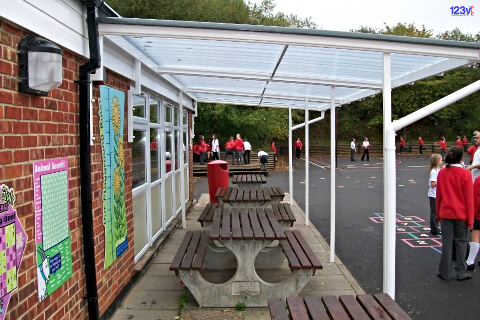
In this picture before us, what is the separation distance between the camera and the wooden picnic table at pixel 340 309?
2854mm

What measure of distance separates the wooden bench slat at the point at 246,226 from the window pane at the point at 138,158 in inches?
55.1

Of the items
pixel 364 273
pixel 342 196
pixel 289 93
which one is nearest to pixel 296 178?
pixel 342 196

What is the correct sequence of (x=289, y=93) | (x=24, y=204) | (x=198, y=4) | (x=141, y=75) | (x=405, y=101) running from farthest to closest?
(x=405, y=101), (x=198, y=4), (x=289, y=93), (x=141, y=75), (x=24, y=204)

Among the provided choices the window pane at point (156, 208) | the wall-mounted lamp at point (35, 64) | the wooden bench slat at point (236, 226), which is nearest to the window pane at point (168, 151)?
the window pane at point (156, 208)

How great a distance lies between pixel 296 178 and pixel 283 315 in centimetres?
1674

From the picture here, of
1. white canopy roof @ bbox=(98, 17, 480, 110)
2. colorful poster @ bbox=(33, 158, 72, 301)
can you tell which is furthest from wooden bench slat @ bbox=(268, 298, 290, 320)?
white canopy roof @ bbox=(98, 17, 480, 110)

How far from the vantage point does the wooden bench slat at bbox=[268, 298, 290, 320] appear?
291cm

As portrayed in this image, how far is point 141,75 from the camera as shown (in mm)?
5801

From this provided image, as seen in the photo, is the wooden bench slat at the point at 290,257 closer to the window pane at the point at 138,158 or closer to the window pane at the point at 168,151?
the window pane at the point at 138,158

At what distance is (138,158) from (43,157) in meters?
3.06

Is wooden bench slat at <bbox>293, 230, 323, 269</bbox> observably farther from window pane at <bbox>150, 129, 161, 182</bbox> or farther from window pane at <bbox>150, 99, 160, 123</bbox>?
window pane at <bbox>150, 99, 160, 123</bbox>

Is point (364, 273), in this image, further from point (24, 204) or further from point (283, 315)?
point (24, 204)

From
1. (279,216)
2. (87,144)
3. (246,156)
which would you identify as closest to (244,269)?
(279,216)

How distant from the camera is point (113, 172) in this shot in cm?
457
